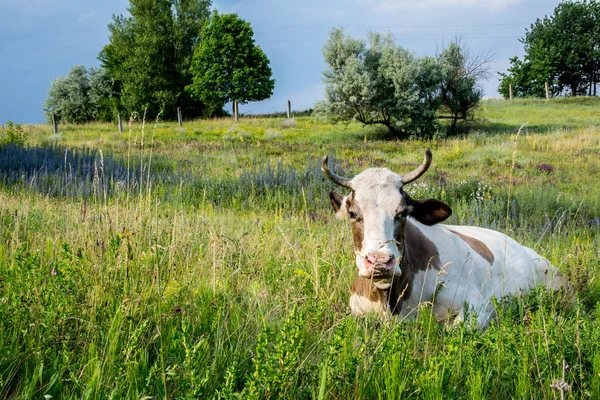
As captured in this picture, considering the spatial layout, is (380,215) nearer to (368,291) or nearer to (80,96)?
(368,291)

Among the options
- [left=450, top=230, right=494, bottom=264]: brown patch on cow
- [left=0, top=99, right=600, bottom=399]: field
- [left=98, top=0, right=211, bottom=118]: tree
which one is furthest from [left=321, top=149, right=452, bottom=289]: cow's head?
[left=98, top=0, right=211, bottom=118]: tree

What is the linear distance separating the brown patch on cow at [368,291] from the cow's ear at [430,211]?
702mm

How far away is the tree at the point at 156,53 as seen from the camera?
44.9 m

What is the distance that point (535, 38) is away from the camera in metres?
60.7

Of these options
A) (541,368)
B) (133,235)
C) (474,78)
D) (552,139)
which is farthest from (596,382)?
(474,78)

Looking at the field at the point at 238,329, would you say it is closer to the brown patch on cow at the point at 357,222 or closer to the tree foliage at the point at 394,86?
the brown patch on cow at the point at 357,222

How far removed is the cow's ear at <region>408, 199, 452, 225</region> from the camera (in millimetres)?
4016

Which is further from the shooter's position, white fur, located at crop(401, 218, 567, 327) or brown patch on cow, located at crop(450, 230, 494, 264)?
brown patch on cow, located at crop(450, 230, 494, 264)

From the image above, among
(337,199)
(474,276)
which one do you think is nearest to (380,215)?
(337,199)

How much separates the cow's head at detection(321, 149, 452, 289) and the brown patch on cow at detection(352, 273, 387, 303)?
0.26m

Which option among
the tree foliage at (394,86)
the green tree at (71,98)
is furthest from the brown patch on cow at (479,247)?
the green tree at (71,98)

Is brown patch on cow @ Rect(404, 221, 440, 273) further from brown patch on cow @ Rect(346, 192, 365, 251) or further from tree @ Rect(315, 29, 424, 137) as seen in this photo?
tree @ Rect(315, 29, 424, 137)

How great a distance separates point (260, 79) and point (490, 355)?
44.1 m

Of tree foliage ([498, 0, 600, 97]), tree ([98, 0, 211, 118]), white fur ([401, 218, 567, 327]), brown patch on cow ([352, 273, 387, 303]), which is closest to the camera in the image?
brown patch on cow ([352, 273, 387, 303])
